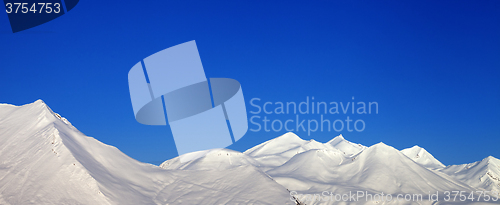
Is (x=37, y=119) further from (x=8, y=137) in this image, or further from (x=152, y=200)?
(x=152, y=200)

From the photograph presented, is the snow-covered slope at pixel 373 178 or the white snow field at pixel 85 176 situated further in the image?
the snow-covered slope at pixel 373 178

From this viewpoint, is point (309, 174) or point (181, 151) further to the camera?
point (309, 174)

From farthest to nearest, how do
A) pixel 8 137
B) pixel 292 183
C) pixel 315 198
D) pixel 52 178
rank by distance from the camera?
pixel 292 183
pixel 315 198
pixel 8 137
pixel 52 178

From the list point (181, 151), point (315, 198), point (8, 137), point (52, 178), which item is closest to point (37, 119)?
point (8, 137)

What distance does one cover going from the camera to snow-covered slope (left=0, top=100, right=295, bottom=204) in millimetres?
45844

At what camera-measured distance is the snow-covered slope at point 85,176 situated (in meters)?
45.8

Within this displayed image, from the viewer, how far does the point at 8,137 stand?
180ft

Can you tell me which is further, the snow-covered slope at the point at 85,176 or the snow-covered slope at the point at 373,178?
the snow-covered slope at the point at 373,178

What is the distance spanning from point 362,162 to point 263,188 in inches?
5949

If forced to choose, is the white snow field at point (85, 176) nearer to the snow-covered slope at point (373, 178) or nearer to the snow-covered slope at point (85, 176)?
the snow-covered slope at point (85, 176)

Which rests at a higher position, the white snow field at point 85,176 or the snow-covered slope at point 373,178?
the white snow field at point 85,176

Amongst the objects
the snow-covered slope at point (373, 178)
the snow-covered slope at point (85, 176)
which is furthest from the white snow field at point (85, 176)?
the snow-covered slope at point (373, 178)

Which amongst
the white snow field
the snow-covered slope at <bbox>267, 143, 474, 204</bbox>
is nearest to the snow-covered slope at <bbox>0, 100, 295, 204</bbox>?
the white snow field

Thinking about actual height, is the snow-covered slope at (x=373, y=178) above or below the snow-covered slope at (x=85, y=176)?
below
